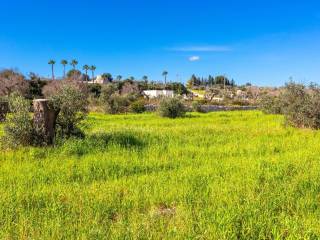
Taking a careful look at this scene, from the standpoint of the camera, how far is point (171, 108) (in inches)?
1136

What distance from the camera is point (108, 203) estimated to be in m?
5.63

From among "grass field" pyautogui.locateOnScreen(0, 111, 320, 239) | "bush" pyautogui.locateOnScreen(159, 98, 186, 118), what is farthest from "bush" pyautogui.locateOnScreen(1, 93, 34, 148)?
"bush" pyautogui.locateOnScreen(159, 98, 186, 118)

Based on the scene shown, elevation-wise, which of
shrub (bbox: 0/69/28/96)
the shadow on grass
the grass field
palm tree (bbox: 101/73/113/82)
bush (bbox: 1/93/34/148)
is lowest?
the grass field

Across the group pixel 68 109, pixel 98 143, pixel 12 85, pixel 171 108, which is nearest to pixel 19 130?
pixel 68 109

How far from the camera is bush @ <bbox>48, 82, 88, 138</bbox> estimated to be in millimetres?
11820

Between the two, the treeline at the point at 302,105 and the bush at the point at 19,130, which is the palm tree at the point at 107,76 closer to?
the treeline at the point at 302,105

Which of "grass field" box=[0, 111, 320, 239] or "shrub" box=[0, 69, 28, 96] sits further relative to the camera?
"shrub" box=[0, 69, 28, 96]

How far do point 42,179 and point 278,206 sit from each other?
4.94 metres

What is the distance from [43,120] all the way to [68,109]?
1.16 m

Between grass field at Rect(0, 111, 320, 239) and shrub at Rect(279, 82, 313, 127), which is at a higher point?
shrub at Rect(279, 82, 313, 127)

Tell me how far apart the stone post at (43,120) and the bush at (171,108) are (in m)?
18.1

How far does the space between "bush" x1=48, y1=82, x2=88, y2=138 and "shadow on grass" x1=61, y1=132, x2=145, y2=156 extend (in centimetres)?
73

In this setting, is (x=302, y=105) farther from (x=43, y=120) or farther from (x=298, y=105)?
(x=43, y=120)

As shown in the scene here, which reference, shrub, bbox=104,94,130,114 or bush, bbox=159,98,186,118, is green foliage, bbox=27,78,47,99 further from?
bush, bbox=159,98,186,118
